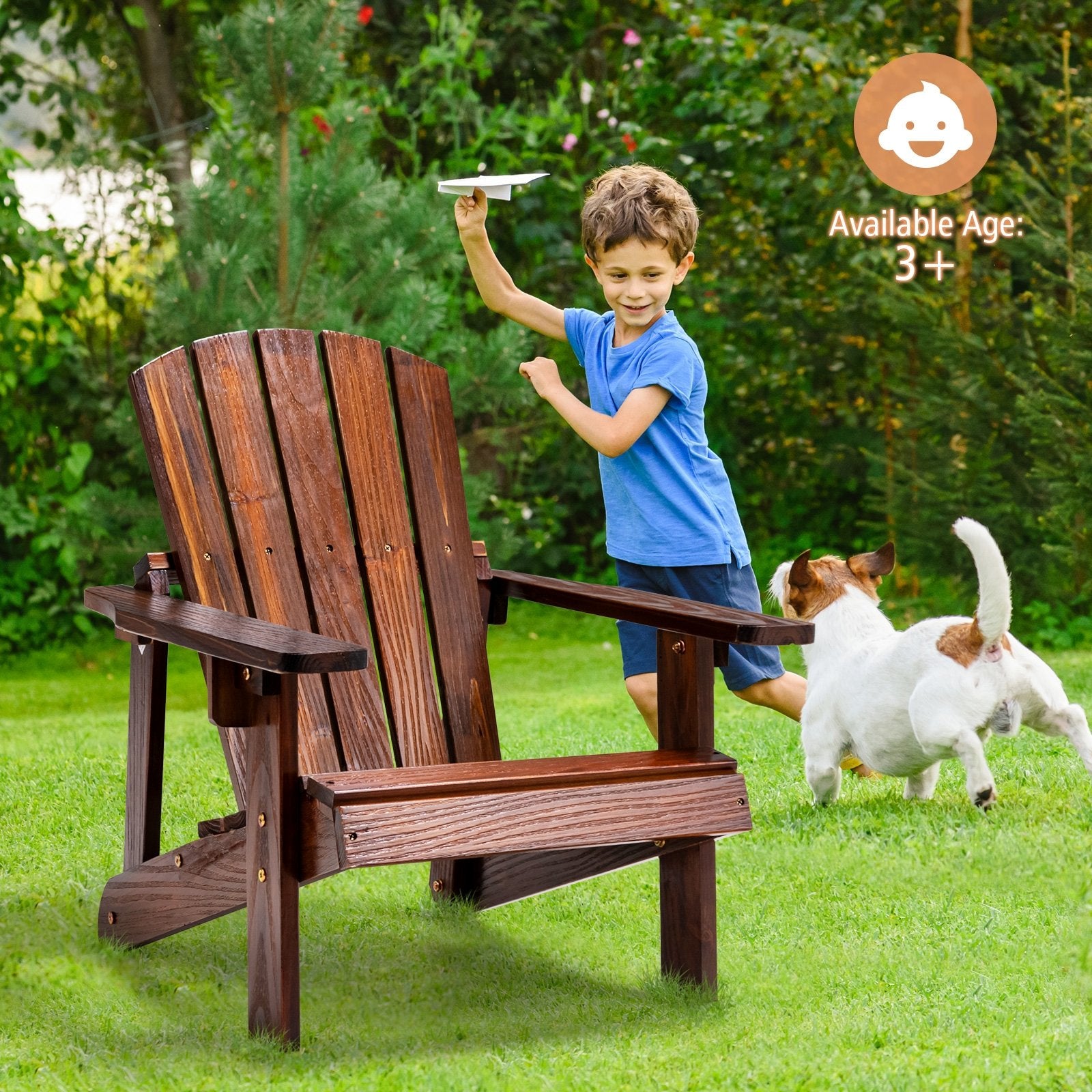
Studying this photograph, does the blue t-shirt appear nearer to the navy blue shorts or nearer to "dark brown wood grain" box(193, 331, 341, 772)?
the navy blue shorts

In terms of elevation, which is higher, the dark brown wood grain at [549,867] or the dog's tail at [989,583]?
the dog's tail at [989,583]

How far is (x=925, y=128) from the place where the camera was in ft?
23.7

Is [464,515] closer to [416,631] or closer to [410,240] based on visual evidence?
[416,631]

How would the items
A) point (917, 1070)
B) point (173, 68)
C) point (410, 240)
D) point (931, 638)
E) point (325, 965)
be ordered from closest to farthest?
point (917, 1070)
point (325, 965)
point (931, 638)
point (410, 240)
point (173, 68)

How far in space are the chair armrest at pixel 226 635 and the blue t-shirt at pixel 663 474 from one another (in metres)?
0.90

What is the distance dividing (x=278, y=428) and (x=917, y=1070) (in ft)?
5.64

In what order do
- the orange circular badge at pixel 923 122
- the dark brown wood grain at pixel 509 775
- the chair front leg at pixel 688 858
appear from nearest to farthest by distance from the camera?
the dark brown wood grain at pixel 509 775, the chair front leg at pixel 688 858, the orange circular badge at pixel 923 122

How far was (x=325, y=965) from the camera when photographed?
9.30 feet

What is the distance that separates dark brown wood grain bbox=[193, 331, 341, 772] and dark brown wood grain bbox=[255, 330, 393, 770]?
28mm

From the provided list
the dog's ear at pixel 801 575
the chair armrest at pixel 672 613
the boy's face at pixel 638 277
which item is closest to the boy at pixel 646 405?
the boy's face at pixel 638 277

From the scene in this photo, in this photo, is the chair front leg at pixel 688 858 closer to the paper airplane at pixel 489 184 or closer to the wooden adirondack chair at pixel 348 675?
the wooden adirondack chair at pixel 348 675

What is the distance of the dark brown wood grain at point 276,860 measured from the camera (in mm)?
2295

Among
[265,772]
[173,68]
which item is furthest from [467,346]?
[265,772]

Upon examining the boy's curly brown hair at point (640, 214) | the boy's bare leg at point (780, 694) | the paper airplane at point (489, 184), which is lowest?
the boy's bare leg at point (780, 694)
